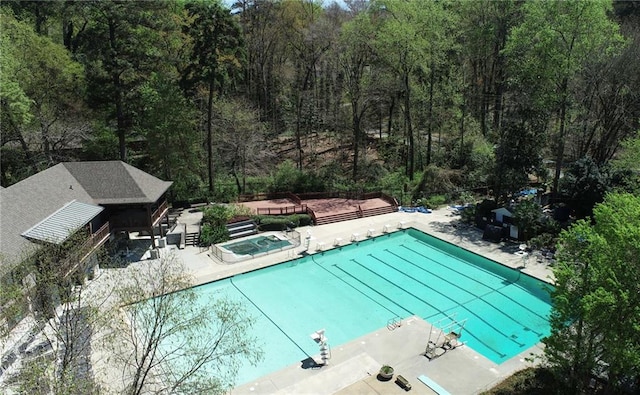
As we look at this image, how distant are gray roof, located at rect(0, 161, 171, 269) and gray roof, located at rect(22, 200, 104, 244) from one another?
0.84ft

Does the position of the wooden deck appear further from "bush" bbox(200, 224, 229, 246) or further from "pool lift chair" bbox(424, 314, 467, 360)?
"pool lift chair" bbox(424, 314, 467, 360)

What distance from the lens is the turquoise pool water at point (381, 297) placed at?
1748 centimetres

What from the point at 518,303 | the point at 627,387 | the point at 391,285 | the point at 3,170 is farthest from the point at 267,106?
the point at 627,387

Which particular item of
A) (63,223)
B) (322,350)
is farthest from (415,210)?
(63,223)

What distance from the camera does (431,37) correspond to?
33.2 meters

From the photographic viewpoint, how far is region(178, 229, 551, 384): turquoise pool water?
17.5m

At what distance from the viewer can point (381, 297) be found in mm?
20766

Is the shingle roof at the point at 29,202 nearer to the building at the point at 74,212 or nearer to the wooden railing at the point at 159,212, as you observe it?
the building at the point at 74,212

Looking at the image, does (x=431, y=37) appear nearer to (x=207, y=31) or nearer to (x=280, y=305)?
(x=207, y=31)

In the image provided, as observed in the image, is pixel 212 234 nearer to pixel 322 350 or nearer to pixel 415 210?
pixel 322 350

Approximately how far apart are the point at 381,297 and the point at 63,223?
1440cm

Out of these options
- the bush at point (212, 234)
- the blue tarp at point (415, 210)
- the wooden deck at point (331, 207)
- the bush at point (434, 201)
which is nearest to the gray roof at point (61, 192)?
the bush at point (212, 234)

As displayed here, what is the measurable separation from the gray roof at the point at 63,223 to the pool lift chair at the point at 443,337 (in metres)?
13.6

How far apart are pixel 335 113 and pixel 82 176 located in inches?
1062
